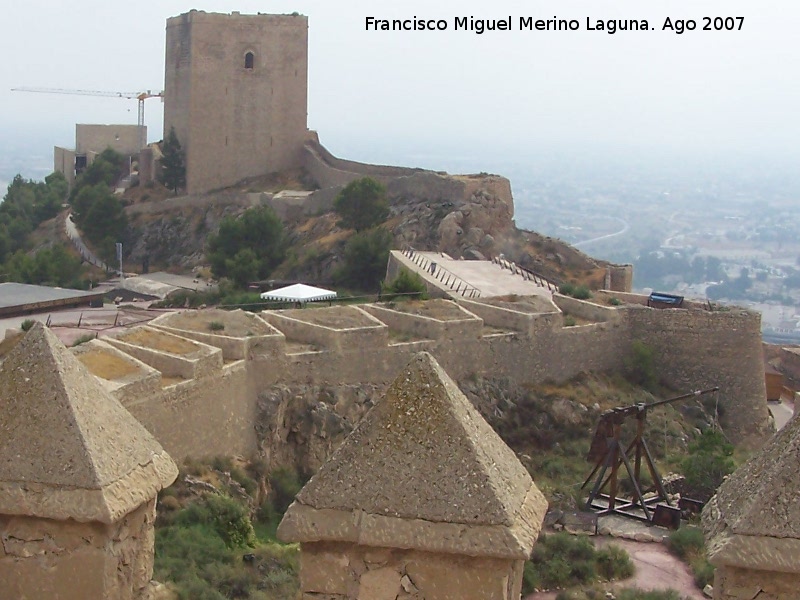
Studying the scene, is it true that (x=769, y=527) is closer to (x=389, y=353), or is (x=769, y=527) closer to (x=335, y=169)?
(x=389, y=353)

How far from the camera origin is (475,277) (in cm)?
2797

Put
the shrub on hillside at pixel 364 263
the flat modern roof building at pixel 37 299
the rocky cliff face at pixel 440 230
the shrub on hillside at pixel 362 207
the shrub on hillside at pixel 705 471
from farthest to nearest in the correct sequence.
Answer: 1. the shrub on hillside at pixel 362 207
2. the rocky cliff face at pixel 440 230
3. the shrub on hillside at pixel 364 263
4. the flat modern roof building at pixel 37 299
5. the shrub on hillside at pixel 705 471

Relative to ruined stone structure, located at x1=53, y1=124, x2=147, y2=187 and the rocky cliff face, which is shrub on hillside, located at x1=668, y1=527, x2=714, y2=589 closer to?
the rocky cliff face

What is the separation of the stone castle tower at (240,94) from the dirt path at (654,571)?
1187 inches

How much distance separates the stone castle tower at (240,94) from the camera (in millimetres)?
44250

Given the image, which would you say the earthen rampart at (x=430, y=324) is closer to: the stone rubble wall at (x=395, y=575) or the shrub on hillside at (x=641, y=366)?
the shrub on hillside at (x=641, y=366)

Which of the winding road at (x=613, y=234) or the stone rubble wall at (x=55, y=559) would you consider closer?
the stone rubble wall at (x=55, y=559)

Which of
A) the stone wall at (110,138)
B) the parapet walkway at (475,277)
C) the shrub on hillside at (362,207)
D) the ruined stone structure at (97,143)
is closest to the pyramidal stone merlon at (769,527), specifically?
the parapet walkway at (475,277)

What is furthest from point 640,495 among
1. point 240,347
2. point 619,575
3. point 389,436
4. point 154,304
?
point 154,304

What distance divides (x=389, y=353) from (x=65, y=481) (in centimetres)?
1576

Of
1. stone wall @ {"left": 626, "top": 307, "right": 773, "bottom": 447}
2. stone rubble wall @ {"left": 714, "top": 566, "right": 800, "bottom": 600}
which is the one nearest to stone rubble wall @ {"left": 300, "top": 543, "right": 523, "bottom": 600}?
stone rubble wall @ {"left": 714, "top": 566, "right": 800, "bottom": 600}

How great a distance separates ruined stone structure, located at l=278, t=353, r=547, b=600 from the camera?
455 centimetres

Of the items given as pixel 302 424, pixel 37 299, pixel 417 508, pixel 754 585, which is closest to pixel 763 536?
pixel 754 585

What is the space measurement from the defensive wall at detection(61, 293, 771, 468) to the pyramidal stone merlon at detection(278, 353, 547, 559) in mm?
10337
